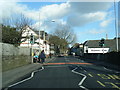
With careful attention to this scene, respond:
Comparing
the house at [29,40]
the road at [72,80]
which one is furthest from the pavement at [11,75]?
the house at [29,40]

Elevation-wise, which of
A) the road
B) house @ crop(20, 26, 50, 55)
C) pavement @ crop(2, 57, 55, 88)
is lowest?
pavement @ crop(2, 57, 55, 88)

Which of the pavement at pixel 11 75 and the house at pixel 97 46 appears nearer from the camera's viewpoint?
the pavement at pixel 11 75

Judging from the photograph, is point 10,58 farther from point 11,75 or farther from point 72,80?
point 72,80

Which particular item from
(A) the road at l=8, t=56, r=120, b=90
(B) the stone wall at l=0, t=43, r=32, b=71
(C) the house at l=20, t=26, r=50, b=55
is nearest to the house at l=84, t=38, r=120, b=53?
(C) the house at l=20, t=26, r=50, b=55

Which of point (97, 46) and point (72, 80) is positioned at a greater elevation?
point (97, 46)

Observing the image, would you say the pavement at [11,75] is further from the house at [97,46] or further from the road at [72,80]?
the house at [97,46]

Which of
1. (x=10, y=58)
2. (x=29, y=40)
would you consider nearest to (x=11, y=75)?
(x=10, y=58)

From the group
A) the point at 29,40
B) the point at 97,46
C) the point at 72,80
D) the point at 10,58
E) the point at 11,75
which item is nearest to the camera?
the point at 72,80

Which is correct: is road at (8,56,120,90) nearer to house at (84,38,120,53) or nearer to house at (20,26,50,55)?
house at (20,26,50,55)

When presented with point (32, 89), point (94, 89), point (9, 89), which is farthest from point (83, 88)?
point (9, 89)

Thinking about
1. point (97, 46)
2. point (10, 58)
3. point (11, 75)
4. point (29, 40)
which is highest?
point (29, 40)

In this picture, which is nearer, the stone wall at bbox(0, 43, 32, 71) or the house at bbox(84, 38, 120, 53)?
the stone wall at bbox(0, 43, 32, 71)

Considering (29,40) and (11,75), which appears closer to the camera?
(11,75)

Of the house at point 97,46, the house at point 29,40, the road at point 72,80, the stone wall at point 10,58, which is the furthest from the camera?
the house at point 97,46
